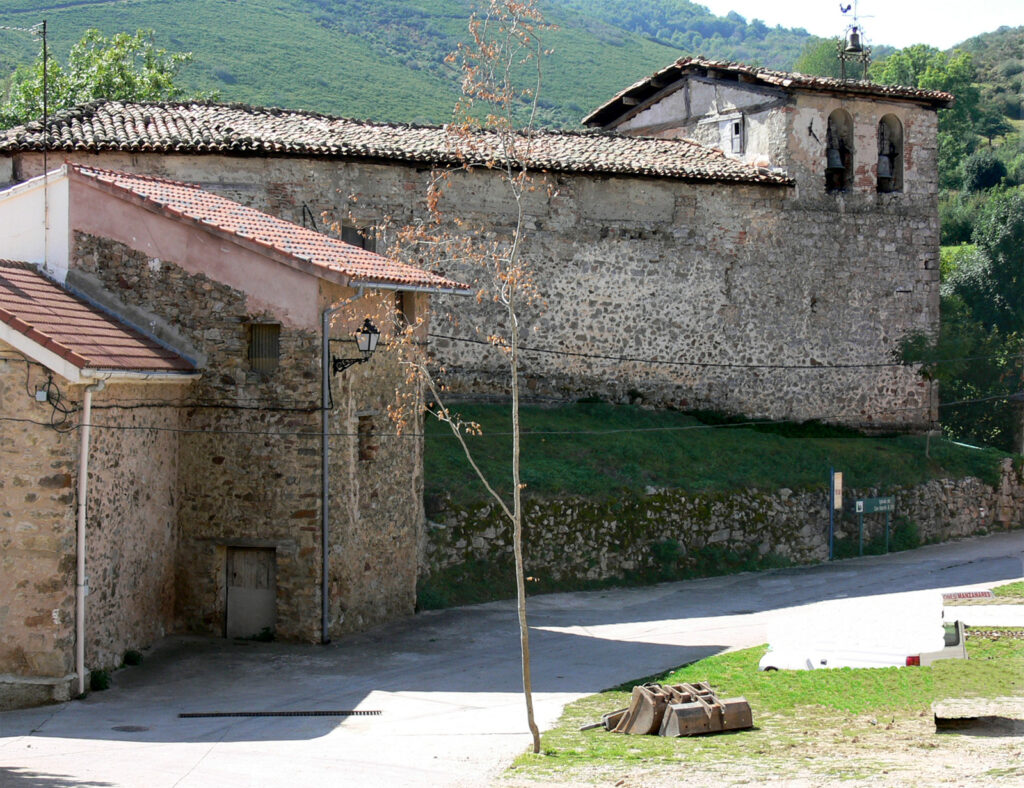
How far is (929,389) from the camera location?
3056 cm

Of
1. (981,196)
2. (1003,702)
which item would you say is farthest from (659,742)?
(981,196)

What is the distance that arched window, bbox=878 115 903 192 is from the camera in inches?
1181

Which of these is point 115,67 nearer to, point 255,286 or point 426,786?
point 255,286

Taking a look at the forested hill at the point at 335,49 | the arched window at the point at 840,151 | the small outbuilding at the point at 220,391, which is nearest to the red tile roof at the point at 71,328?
the small outbuilding at the point at 220,391

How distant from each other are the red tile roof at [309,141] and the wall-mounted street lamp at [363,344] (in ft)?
19.9

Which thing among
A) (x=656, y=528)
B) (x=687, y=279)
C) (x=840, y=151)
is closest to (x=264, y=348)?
(x=656, y=528)

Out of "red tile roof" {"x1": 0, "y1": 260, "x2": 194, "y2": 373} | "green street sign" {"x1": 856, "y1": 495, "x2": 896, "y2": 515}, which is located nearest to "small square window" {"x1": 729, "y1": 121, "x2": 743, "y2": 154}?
"green street sign" {"x1": 856, "y1": 495, "x2": 896, "y2": 515}

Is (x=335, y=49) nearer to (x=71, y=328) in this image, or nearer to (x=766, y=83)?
(x=766, y=83)

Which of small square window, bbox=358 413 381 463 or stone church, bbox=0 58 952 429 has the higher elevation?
stone church, bbox=0 58 952 429

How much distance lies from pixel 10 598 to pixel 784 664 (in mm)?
9018

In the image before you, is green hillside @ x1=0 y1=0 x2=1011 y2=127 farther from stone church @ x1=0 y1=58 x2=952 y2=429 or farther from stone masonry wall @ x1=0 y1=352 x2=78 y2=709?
stone masonry wall @ x1=0 y1=352 x2=78 y2=709

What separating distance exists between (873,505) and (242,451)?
14.4m

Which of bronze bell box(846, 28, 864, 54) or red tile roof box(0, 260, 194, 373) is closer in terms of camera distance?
red tile roof box(0, 260, 194, 373)

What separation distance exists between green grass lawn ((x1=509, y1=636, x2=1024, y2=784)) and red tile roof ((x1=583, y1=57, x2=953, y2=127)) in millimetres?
16609
